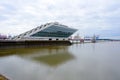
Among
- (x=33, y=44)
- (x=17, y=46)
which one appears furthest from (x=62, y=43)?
(x=17, y=46)

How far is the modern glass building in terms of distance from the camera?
54328mm

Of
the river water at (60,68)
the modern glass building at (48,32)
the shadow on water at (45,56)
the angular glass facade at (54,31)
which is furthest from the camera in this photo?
the angular glass facade at (54,31)

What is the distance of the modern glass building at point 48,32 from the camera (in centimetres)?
5433

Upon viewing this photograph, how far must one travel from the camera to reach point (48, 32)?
60906 mm

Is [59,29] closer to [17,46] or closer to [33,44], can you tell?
[33,44]

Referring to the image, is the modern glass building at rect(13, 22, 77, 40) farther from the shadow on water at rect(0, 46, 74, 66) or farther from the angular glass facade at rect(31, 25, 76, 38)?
the shadow on water at rect(0, 46, 74, 66)

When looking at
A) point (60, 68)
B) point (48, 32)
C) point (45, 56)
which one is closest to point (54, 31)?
point (48, 32)

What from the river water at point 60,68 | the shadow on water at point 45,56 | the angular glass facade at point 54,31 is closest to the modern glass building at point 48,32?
the angular glass facade at point 54,31

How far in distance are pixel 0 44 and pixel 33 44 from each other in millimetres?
9758

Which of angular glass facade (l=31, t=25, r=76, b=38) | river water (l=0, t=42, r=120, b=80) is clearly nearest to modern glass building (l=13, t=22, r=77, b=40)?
angular glass facade (l=31, t=25, r=76, b=38)

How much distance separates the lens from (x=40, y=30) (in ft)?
182

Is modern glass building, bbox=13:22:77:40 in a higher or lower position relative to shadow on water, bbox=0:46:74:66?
higher

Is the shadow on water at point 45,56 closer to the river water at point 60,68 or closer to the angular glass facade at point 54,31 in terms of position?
the river water at point 60,68

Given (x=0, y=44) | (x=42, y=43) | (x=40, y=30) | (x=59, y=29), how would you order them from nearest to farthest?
(x=0, y=44) → (x=42, y=43) → (x=40, y=30) → (x=59, y=29)
